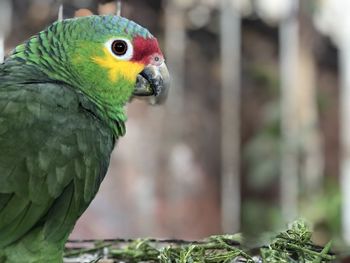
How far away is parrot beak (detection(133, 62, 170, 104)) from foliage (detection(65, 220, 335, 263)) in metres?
0.23

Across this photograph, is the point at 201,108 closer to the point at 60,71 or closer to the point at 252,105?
the point at 252,105

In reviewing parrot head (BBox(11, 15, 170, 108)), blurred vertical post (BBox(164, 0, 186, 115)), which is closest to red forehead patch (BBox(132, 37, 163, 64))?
parrot head (BBox(11, 15, 170, 108))

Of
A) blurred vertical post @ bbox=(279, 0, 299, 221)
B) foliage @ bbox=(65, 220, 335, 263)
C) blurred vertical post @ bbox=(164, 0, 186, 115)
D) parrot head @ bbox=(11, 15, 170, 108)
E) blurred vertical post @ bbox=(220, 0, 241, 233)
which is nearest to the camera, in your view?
foliage @ bbox=(65, 220, 335, 263)

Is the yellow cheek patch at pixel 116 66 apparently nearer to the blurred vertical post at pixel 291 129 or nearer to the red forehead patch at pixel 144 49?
the red forehead patch at pixel 144 49

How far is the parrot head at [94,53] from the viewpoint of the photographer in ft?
2.72

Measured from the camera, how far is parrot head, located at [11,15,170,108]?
83 cm

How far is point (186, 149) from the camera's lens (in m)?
3.46

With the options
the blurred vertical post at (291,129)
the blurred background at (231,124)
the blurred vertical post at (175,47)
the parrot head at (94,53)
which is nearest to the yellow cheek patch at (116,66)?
the parrot head at (94,53)

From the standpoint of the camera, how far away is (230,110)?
353 centimetres

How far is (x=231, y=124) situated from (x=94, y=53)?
2714 mm

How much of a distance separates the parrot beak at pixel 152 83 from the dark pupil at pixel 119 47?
5 centimetres

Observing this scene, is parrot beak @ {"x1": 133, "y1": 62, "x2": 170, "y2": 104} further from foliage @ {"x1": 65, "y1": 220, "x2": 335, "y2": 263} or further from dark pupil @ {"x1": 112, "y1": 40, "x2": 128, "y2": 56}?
foliage @ {"x1": 65, "y1": 220, "x2": 335, "y2": 263}

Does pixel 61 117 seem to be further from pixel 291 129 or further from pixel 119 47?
pixel 291 129

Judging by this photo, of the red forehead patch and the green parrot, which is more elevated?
the red forehead patch
